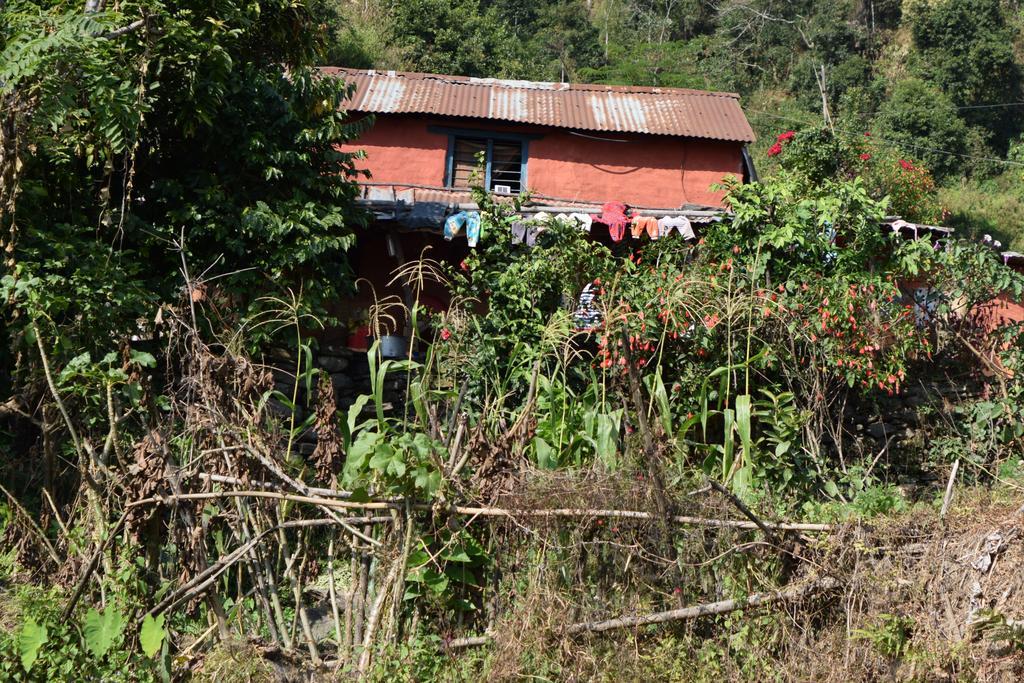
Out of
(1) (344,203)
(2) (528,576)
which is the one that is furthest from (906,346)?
(1) (344,203)

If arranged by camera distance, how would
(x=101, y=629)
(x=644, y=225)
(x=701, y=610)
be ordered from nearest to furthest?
(x=701, y=610) → (x=101, y=629) → (x=644, y=225)

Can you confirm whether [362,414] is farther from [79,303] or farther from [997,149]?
[997,149]

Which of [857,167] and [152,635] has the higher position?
[857,167]

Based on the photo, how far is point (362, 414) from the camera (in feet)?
26.0

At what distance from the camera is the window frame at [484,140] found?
14070 mm

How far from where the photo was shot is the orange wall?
14.1m

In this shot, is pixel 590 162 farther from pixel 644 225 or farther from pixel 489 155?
pixel 644 225

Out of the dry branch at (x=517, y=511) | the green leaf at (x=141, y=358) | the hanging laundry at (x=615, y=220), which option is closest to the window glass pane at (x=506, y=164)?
the hanging laundry at (x=615, y=220)

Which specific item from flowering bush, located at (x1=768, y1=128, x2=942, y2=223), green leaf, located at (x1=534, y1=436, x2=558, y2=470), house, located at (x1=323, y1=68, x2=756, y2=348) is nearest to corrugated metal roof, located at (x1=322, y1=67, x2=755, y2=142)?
house, located at (x1=323, y1=68, x2=756, y2=348)

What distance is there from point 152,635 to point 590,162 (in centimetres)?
1089

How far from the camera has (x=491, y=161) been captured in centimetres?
1436

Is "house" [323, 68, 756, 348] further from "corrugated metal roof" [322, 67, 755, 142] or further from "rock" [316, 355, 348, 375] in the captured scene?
"rock" [316, 355, 348, 375]

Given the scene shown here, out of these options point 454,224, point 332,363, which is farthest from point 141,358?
point 454,224

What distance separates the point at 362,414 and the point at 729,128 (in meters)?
8.73
